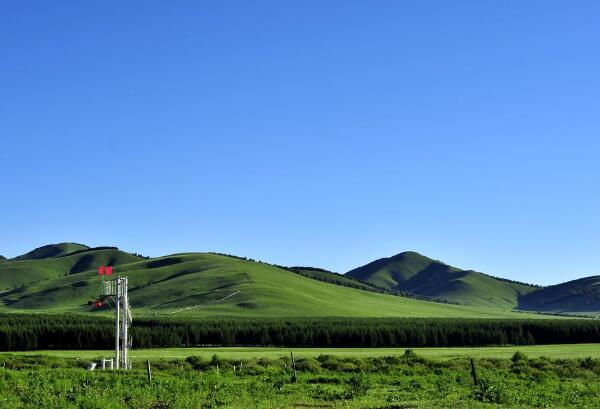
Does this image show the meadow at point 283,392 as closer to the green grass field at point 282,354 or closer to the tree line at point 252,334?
the green grass field at point 282,354

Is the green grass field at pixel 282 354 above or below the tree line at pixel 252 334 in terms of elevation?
below

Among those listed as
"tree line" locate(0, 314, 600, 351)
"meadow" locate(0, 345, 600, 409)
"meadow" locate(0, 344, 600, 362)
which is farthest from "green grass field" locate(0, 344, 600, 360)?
"meadow" locate(0, 345, 600, 409)

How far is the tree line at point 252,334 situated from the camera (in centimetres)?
15888

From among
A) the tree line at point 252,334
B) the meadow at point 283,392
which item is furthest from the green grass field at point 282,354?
the meadow at point 283,392

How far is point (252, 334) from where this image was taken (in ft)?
588

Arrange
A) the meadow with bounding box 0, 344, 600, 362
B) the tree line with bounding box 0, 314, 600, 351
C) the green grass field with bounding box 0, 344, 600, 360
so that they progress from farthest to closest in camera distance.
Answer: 1. the tree line with bounding box 0, 314, 600, 351
2. the green grass field with bounding box 0, 344, 600, 360
3. the meadow with bounding box 0, 344, 600, 362

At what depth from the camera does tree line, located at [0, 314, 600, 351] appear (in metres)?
159

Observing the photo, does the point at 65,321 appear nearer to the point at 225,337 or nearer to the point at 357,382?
the point at 225,337

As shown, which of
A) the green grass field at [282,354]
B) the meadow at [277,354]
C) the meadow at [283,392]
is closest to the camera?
the meadow at [283,392]

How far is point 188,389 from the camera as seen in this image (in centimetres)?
4841

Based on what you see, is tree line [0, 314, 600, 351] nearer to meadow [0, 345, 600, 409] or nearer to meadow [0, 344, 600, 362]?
meadow [0, 344, 600, 362]

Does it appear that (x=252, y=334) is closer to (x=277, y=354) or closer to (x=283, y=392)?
(x=277, y=354)

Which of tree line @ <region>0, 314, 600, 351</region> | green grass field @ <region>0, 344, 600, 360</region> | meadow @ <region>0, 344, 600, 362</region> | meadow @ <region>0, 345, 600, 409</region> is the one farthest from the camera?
tree line @ <region>0, 314, 600, 351</region>

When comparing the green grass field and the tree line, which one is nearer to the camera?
the green grass field
